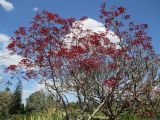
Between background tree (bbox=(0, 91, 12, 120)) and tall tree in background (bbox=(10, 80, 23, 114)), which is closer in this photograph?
background tree (bbox=(0, 91, 12, 120))

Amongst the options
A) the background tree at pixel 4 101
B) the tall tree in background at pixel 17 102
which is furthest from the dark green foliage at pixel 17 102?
the background tree at pixel 4 101

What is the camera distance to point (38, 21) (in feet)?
41.0

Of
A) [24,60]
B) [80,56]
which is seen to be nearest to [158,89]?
[80,56]

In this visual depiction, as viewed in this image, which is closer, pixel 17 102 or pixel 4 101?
pixel 4 101

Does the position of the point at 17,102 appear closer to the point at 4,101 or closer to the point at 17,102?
the point at 17,102

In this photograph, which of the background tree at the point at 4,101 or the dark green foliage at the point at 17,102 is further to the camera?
the dark green foliage at the point at 17,102

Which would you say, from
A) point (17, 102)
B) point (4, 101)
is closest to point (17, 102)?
point (17, 102)

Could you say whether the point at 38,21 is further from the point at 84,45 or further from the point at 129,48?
the point at 129,48

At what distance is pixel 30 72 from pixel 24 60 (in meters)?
0.75

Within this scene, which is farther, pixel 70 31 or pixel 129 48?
pixel 129 48

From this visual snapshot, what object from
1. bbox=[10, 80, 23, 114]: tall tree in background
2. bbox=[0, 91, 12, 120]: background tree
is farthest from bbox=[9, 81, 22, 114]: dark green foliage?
bbox=[0, 91, 12, 120]: background tree

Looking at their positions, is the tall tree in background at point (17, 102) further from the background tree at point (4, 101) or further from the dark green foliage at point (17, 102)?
the background tree at point (4, 101)

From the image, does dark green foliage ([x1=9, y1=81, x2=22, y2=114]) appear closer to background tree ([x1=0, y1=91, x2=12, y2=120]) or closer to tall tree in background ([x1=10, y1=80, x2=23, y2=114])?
tall tree in background ([x1=10, y1=80, x2=23, y2=114])

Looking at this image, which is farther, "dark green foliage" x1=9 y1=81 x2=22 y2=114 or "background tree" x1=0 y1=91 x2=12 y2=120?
"dark green foliage" x1=9 y1=81 x2=22 y2=114
